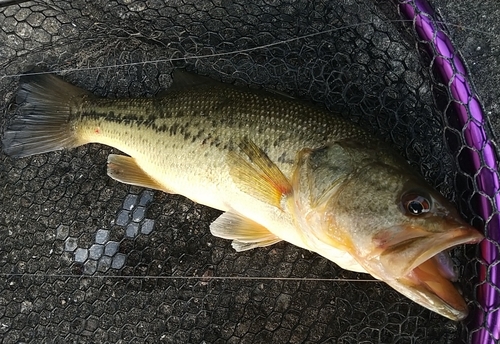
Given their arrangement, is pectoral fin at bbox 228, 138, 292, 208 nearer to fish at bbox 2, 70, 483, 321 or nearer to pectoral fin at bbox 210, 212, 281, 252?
fish at bbox 2, 70, 483, 321

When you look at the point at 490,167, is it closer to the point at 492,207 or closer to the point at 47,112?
the point at 492,207

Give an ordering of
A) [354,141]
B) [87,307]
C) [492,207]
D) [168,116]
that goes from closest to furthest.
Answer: [492,207] → [354,141] → [168,116] → [87,307]

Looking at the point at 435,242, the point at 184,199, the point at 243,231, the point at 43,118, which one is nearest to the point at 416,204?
the point at 435,242

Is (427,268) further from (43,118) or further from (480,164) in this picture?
(43,118)

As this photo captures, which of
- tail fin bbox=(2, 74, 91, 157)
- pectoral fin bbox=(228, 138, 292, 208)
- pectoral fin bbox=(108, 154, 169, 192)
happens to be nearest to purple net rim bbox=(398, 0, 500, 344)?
pectoral fin bbox=(228, 138, 292, 208)

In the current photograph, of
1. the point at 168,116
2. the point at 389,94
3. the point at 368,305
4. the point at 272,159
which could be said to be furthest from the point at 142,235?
the point at 389,94

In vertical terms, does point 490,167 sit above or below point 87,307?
above
